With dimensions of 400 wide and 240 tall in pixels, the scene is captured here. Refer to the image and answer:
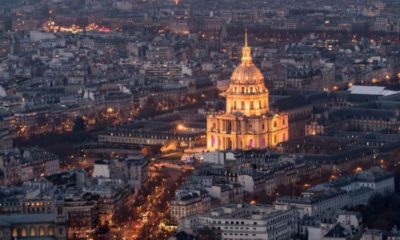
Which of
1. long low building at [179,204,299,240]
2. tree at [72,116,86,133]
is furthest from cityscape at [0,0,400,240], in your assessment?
tree at [72,116,86,133]

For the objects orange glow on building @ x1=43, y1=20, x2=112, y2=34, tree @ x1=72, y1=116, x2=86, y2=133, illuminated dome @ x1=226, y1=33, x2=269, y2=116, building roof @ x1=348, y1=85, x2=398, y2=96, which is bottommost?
orange glow on building @ x1=43, y1=20, x2=112, y2=34

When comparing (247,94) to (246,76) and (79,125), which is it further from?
(79,125)

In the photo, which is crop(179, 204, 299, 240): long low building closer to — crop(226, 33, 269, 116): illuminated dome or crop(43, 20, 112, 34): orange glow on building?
crop(226, 33, 269, 116): illuminated dome

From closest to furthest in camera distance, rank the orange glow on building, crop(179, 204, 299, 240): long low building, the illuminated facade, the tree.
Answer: crop(179, 204, 299, 240): long low building < the illuminated facade < the tree < the orange glow on building

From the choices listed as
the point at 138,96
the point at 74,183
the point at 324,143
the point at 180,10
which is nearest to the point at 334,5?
the point at 180,10

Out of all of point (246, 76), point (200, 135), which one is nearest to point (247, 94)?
point (246, 76)

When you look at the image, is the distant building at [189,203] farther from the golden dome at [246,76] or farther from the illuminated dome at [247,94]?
the golden dome at [246,76]
